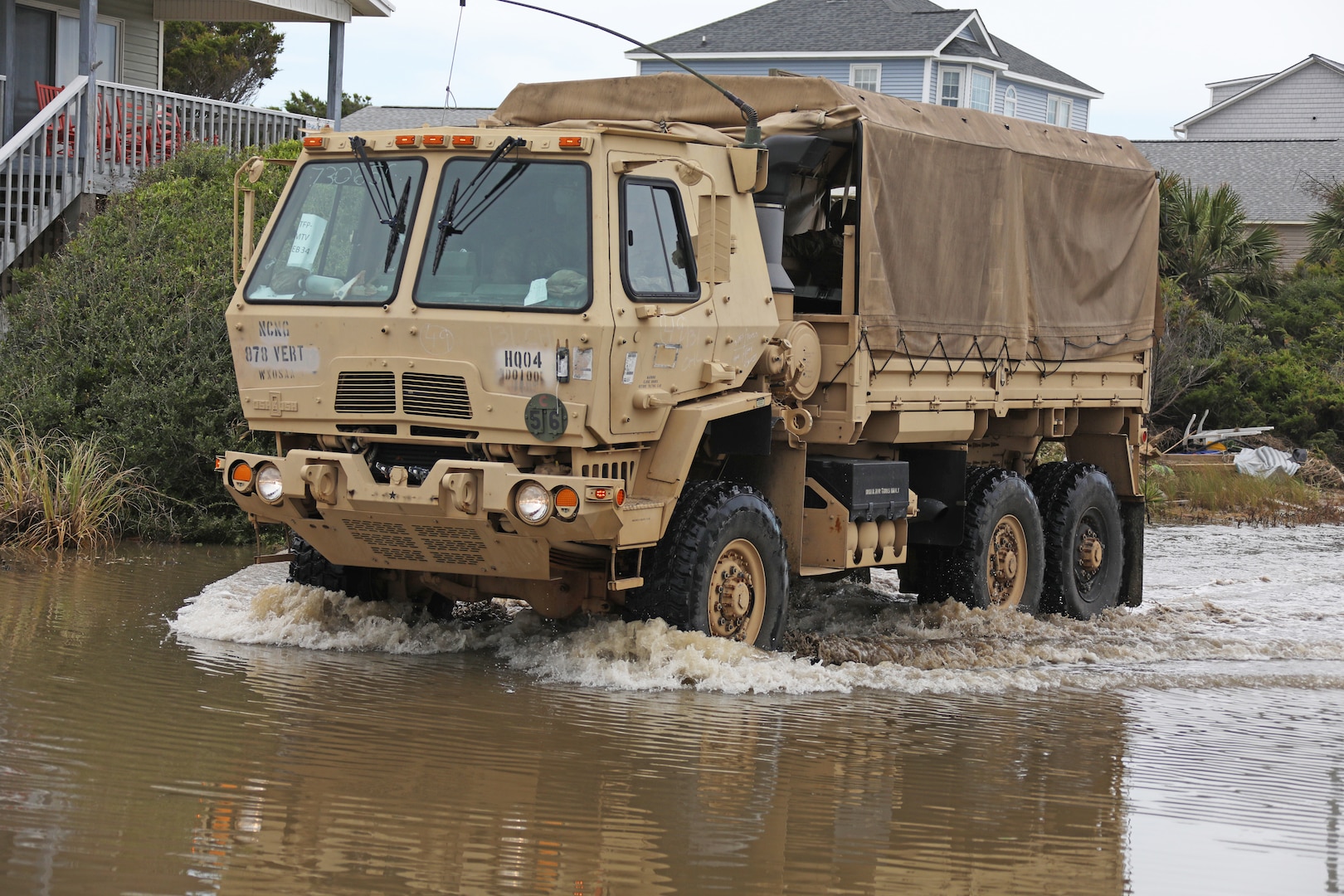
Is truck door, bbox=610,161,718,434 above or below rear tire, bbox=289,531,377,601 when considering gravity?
above

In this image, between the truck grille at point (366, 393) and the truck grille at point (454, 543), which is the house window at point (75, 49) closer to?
the truck grille at point (366, 393)

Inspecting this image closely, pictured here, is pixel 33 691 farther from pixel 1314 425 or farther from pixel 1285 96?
pixel 1285 96

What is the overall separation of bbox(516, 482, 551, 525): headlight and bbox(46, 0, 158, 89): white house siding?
54.7 feet

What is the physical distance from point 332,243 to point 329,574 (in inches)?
79.6

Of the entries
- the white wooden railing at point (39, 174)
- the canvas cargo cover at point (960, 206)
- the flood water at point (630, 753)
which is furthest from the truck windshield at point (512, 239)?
the white wooden railing at point (39, 174)

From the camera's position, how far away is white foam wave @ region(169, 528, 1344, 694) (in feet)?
29.3

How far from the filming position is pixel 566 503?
321 inches

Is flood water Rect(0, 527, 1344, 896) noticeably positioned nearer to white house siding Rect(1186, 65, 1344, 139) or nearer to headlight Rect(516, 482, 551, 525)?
headlight Rect(516, 482, 551, 525)

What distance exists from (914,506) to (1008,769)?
12.8ft

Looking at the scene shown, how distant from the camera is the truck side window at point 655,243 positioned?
8.61 m

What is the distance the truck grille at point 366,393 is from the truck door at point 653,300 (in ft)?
3.74

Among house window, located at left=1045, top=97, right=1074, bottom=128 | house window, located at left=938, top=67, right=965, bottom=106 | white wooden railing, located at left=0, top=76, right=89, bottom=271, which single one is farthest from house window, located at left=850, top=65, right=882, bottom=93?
white wooden railing, located at left=0, top=76, right=89, bottom=271

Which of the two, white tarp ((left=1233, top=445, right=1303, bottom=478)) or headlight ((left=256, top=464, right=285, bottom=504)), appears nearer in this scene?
headlight ((left=256, top=464, right=285, bottom=504))

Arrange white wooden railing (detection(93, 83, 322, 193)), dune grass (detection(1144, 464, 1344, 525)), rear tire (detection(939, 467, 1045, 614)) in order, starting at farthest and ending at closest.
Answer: dune grass (detection(1144, 464, 1344, 525)) < white wooden railing (detection(93, 83, 322, 193)) < rear tire (detection(939, 467, 1045, 614))
